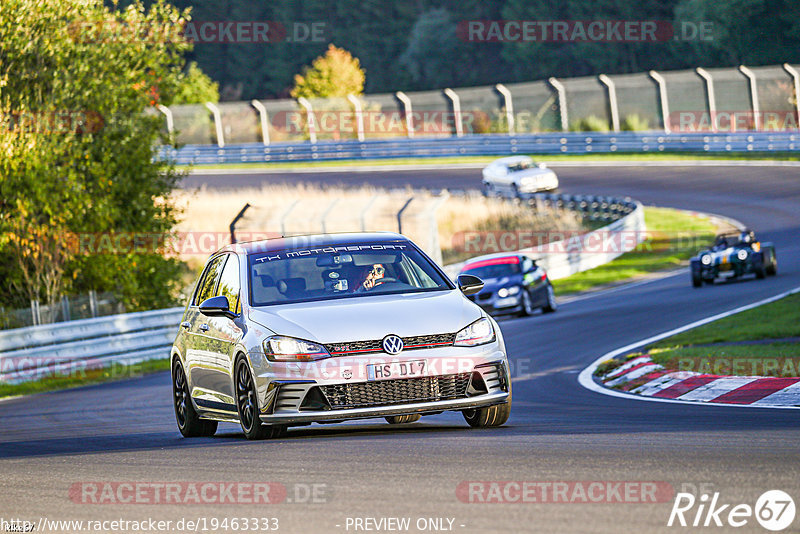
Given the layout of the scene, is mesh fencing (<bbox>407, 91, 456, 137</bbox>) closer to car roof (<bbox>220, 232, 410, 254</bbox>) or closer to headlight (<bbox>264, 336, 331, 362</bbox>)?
car roof (<bbox>220, 232, 410, 254</bbox>)

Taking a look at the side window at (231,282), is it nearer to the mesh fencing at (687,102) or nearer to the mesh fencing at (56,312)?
the mesh fencing at (56,312)

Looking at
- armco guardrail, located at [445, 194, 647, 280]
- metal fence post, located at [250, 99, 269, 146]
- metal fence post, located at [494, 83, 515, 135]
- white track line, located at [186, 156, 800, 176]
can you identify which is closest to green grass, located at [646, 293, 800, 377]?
armco guardrail, located at [445, 194, 647, 280]

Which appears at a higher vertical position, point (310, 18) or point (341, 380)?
point (310, 18)

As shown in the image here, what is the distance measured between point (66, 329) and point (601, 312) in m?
9.36

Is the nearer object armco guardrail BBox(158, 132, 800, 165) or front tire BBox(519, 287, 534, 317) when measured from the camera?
front tire BBox(519, 287, 534, 317)

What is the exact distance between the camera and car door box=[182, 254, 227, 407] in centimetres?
1034

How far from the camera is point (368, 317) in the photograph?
9.05m

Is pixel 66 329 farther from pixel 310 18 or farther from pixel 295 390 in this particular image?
pixel 310 18

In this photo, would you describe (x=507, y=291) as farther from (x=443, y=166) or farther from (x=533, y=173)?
(x=443, y=166)

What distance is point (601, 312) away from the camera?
75.5 feet

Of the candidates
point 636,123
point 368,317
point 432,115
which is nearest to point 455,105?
point 432,115

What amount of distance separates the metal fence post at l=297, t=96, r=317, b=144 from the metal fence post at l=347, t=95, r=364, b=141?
1.90 meters

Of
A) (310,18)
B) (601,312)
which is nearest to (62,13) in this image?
(601,312)

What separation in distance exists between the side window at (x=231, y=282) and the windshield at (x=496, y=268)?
50.4 ft
